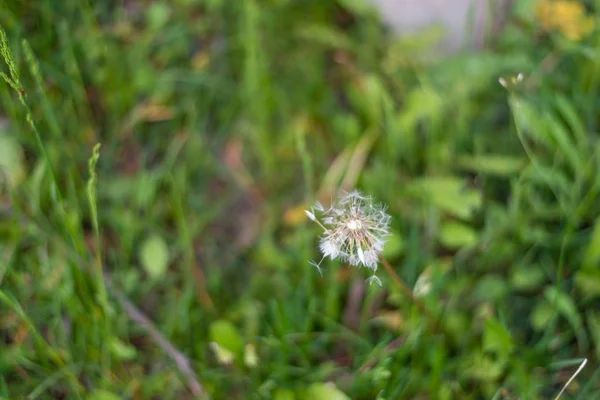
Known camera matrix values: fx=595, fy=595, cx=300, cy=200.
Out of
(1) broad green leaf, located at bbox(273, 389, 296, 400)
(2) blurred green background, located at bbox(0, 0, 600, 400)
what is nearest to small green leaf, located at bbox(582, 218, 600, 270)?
(2) blurred green background, located at bbox(0, 0, 600, 400)

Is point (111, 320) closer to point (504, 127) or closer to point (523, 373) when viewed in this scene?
point (523, 373)

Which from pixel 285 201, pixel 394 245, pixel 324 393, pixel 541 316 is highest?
pixel 285 201

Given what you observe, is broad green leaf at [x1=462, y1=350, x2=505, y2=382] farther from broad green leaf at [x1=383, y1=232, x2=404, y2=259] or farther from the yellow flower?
the yellow flower

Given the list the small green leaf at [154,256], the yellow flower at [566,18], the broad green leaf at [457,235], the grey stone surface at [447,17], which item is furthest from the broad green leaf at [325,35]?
the small green leaf at [154,256]

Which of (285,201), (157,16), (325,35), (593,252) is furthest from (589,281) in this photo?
(157,16)

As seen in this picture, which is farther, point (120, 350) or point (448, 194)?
point (448, 194)

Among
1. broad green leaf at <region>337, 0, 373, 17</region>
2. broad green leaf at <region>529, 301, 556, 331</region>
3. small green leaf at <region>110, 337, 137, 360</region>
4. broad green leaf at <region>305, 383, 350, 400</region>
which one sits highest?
broad green leaf at <region>337, 0, 373, 17</region>

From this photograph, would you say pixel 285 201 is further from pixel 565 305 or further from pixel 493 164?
pixel 565 305
